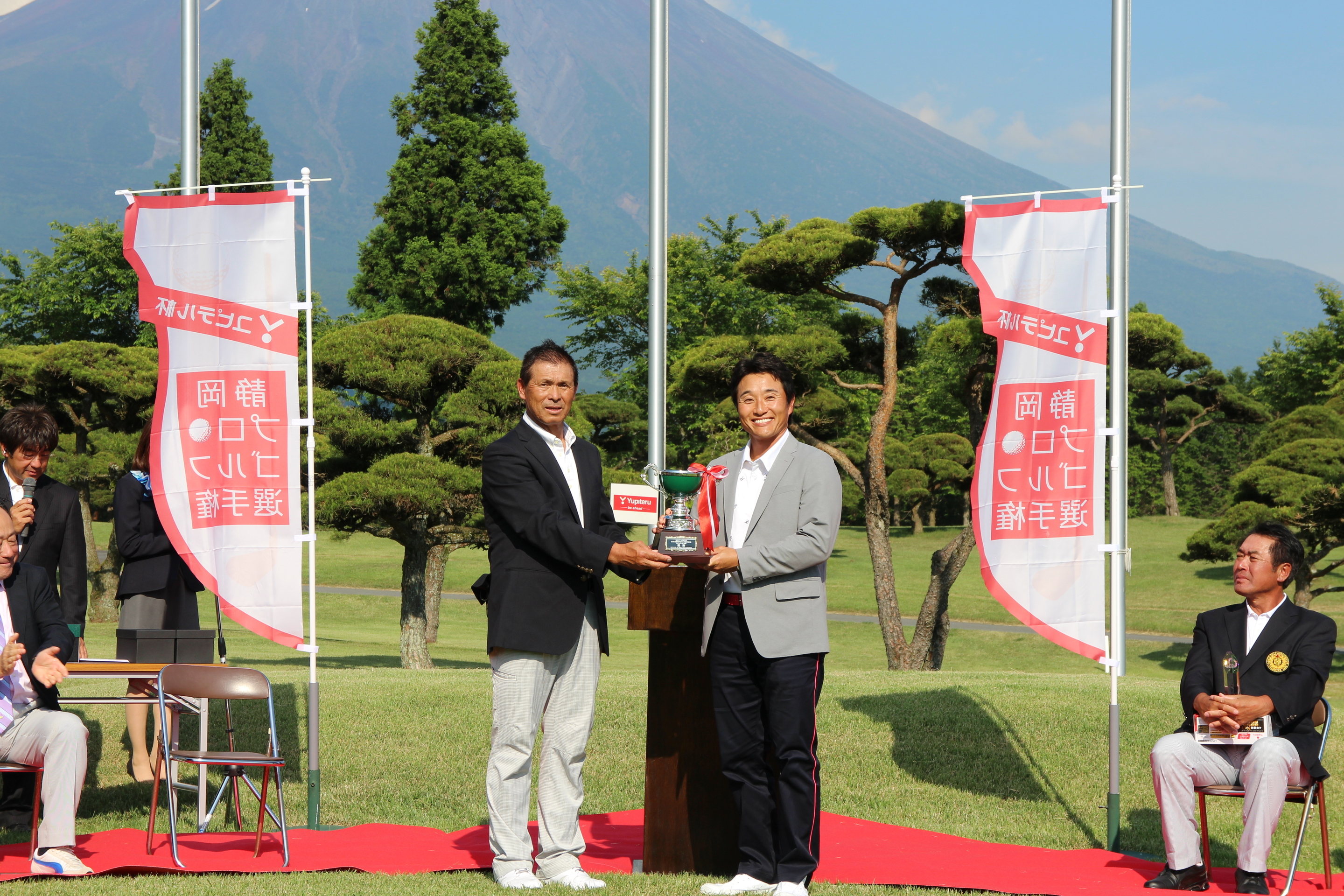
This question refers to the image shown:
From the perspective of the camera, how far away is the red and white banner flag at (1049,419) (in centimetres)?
546

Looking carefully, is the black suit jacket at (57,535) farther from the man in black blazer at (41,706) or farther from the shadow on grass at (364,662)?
the shadow on grass at (364,662)

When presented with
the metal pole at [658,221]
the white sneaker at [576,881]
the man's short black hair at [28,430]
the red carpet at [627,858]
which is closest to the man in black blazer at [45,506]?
the man's short black hair at [28,430]

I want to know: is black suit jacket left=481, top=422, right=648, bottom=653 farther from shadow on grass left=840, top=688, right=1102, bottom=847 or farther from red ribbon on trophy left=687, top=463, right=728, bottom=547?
shadow on grass left=840, top=688, right=1102, bottom=847

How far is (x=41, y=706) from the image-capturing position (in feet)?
14.7

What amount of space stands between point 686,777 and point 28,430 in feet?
10.5

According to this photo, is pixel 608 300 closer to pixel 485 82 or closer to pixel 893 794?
pixel 485 82

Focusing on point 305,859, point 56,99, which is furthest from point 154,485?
point 56,99

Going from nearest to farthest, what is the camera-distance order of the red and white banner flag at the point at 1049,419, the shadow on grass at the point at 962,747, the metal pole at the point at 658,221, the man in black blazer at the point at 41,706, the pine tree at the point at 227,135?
the man in black blazer at the point at 41,706 → the red and white banner flag at the point at 1049,419 → the shadow on grass at the point at 962,747 → the metal pole at the point at 658,221 → the pine tree at the point at 227,135

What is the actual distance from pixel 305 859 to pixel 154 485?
181 centimetres

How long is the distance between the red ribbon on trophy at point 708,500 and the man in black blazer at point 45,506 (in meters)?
2.74

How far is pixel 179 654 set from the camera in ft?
17.4

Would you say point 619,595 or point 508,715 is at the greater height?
point 508,715

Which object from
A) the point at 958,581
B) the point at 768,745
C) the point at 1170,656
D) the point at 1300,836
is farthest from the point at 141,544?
the point at 958,581

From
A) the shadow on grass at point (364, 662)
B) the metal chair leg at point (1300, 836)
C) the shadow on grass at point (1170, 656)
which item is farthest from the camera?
the shadow on grass at point (1170, 656)
